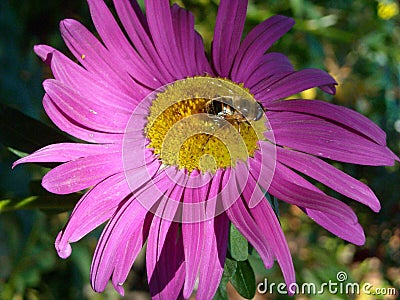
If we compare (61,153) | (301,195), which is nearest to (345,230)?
(301,195)

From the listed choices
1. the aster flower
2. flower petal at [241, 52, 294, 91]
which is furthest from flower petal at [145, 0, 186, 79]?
flower petal at [241, 52, 294, 91]

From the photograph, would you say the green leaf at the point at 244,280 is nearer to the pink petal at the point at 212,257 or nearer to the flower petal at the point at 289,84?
the pink petal at the point at 212,257

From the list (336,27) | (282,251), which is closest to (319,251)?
(336,27)

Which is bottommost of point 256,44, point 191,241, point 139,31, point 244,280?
point 244,280

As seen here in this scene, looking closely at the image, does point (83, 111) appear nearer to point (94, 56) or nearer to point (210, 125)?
point (94, 56)

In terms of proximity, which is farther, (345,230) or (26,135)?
(26,135)

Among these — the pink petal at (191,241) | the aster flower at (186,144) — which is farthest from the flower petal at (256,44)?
the pink petal at (191,241)
